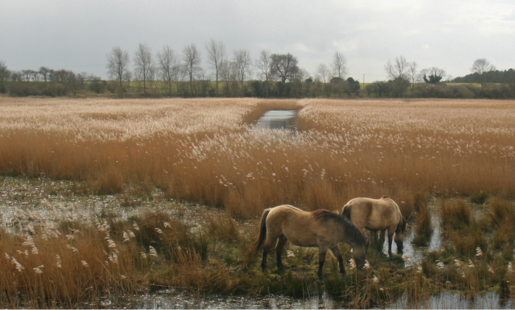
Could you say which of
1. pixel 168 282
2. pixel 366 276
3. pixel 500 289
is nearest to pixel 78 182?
pixel 168 282

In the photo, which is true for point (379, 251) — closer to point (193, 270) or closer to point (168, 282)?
point (193, 270)

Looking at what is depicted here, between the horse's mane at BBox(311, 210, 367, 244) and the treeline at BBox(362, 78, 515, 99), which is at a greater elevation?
the treeline at BBox(362, 78, 515, 99)

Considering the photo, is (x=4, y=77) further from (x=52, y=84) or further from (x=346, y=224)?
(x=346, y=224)

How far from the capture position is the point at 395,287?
4.24 metres

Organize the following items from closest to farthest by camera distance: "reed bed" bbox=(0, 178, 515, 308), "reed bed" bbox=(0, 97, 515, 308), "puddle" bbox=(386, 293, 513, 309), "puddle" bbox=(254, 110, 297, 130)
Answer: "puddle" bbox=(386, 293, 513, 309), "reed bed" bbox=(0, 178, 515, 308), "reed bed" bbox=(0, 97, 515, 308), "puddle" bbox=(254, 110, 297, 130)

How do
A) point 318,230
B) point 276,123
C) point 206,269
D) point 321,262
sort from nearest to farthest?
1. point 318,230
2. point 321,262
3. point 206,269
4. point 276,123

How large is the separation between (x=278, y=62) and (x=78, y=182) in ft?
294

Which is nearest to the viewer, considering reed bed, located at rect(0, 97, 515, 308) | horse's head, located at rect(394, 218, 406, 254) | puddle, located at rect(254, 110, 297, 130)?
reed bed, located at rect(0, 97, 515, 308)

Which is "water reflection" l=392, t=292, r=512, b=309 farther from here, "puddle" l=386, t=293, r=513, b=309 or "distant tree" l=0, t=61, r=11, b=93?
"distant tree" l=0, t=61, r=11, b=93

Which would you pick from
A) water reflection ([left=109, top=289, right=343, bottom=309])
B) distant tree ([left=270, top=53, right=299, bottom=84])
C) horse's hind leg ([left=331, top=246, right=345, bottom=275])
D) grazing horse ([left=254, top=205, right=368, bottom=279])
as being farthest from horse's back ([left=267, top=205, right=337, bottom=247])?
distant tree ([left=270, top=53, right=299, bottom=84])

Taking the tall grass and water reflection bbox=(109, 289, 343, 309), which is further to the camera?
the tall grass

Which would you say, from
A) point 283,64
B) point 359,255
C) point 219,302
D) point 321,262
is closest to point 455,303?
point 359,255

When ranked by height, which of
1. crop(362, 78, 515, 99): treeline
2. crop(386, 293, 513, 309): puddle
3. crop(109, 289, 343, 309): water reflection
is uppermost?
crop(362, 78, 515, 99): treeline

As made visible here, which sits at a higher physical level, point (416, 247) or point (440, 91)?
point (440, 91)
